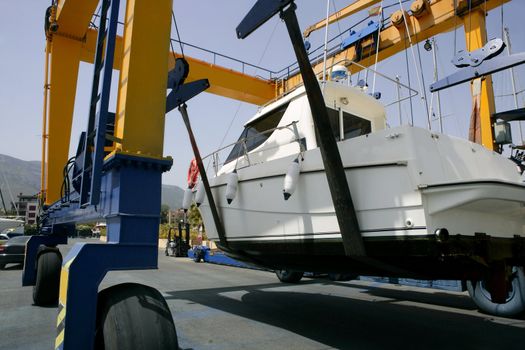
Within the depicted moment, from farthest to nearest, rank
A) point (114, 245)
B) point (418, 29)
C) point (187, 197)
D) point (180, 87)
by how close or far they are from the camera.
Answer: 1. point (418, 29)
2. point (187, 197)
3. point (180, 87)
4. point (114, 245)

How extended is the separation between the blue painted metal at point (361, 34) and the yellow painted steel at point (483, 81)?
2102mm

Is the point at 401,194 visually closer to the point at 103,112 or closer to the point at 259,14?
the point at 259,14

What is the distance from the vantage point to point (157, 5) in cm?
308

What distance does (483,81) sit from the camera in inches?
317

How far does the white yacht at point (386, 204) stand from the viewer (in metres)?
2.93

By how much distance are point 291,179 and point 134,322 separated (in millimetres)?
1780

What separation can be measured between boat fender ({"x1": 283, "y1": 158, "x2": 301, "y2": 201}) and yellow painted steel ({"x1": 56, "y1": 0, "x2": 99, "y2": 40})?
15.8ft

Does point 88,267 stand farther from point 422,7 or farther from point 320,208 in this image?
point 422,7

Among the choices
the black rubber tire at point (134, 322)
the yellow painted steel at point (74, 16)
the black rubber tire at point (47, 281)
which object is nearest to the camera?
the black rubber tire at point (134, 322)

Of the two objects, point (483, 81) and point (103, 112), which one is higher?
point (483, 81)

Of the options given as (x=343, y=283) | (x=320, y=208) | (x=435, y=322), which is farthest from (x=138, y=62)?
(x=343, y=283)

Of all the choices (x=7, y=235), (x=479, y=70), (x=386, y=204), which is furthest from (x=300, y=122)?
(x=7, y=235)

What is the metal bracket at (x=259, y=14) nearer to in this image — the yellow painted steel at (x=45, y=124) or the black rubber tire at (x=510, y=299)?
the black rubber tire at (x=510, y=299)

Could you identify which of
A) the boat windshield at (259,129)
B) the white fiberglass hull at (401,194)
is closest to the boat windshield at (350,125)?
the boat windshield at (259,129)
